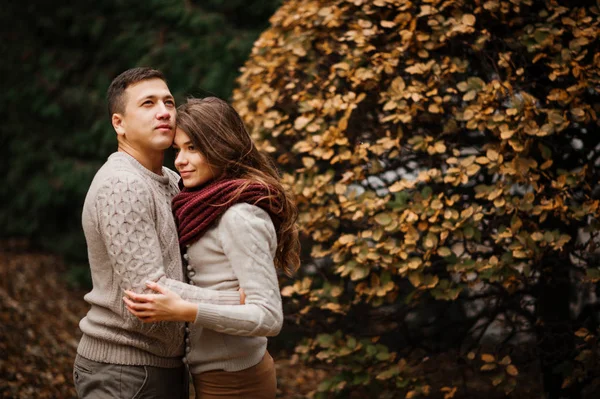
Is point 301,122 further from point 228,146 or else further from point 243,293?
point 243,293

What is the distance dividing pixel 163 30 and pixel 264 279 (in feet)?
18.5

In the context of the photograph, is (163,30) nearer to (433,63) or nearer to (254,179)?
(433,63)

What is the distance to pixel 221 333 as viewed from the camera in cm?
236

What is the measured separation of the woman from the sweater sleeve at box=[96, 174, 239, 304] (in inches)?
2.6

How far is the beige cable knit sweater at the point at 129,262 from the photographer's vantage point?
2.15 metres

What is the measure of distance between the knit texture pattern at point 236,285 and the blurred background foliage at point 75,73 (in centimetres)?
436

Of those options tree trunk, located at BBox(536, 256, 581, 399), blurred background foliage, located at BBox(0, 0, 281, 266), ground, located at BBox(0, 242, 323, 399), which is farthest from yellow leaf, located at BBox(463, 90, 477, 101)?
blurred background foliage, located at BBox(0, 0, 281, 266)

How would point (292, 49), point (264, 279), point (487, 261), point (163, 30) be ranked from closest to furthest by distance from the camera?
point (264, 279) < point (487, 261) < point (292, 49) < point (163, 30)

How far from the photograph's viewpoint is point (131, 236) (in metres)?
2.14

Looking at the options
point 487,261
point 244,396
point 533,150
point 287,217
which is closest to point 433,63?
point 533,150

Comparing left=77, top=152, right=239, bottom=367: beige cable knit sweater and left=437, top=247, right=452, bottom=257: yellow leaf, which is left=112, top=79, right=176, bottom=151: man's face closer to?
left=77, top=152, right=239, bottom=367: beige cable knit sweater

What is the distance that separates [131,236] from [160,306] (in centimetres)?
25

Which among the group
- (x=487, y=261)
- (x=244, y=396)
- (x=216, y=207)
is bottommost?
(x=487, y=261)

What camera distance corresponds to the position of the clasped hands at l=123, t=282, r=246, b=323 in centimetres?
208
